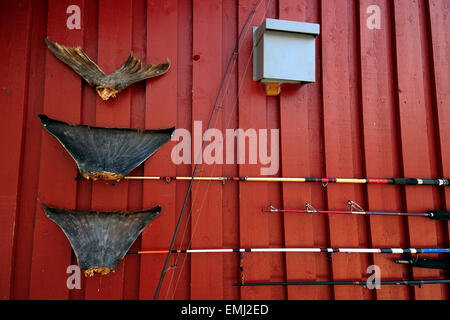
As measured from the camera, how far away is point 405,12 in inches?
83.6

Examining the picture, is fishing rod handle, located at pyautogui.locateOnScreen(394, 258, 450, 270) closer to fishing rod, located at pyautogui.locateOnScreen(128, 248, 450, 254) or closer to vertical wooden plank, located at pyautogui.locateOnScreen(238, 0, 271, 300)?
fishing rod, located at pyautogui.locateOnScreen(128, 248, 450, 254)

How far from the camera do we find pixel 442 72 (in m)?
2.11

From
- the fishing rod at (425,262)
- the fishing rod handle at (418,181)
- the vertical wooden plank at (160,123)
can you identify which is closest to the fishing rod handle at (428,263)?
the fishing rod at (425,262)

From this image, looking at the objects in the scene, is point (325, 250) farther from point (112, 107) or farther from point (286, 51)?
point (112, 107)

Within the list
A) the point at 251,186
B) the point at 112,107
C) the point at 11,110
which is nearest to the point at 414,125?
the point at 251,186

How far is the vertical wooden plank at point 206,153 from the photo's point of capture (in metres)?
1.77

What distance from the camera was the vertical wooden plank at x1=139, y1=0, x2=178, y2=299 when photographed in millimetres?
1734

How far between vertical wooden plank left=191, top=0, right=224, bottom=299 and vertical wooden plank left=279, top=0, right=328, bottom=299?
1.69ft

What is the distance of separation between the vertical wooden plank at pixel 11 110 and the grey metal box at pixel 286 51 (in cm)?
174

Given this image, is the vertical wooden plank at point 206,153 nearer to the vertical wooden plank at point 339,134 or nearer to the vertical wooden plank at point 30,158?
the vertical wooden plank at point 339,134

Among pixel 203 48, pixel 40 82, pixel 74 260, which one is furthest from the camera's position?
pixel 203 48

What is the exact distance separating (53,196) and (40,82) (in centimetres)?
85

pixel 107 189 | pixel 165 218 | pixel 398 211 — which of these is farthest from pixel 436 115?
pixel 107 189
